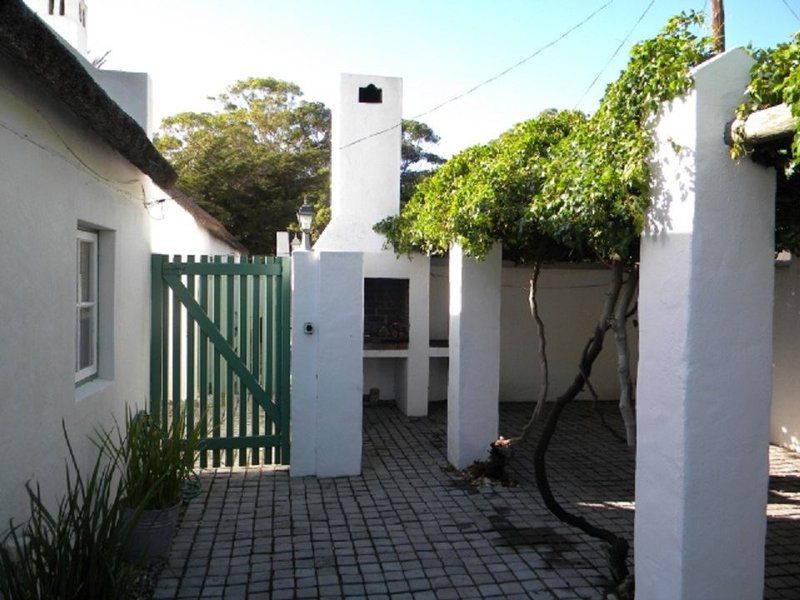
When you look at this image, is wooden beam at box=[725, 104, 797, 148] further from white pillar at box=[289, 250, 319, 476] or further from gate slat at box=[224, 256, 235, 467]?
gate slat at box=[224, 256, 235, 467]

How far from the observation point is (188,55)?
9.84 meters

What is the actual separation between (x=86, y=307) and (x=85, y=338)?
0.25 m

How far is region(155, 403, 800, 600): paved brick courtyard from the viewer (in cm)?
430

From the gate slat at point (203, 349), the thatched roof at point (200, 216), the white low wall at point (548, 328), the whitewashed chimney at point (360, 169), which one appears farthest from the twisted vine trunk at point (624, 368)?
the thatched roof at point (200, 216)

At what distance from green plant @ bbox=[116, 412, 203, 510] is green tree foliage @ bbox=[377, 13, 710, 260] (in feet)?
10.3

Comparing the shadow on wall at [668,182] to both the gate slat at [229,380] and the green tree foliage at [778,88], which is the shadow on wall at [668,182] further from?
the gate slat at [229,380]

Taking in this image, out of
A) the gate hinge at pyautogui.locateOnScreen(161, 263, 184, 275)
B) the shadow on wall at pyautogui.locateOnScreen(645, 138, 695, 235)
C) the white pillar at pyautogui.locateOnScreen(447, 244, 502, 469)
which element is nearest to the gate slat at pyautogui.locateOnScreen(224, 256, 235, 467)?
the gate hinge at pyautogui.locateOnScreen(161, 263, 184, 275)

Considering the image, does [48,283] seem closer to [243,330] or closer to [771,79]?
[243,330]

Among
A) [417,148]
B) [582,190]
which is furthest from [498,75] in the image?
[417,148]

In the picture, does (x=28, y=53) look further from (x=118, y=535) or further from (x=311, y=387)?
(x=311, y=387)

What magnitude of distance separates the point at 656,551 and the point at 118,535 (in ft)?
9.30

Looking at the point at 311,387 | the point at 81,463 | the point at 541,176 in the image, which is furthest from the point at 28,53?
the point at 311,387

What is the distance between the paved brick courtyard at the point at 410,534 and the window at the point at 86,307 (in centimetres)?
155

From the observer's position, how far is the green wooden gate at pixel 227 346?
668cm
